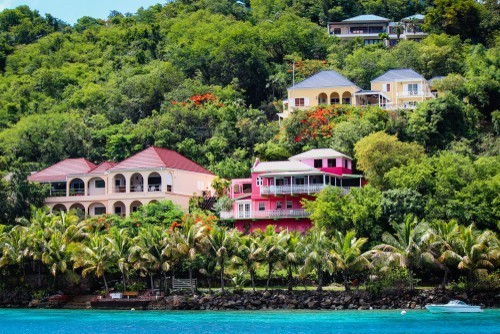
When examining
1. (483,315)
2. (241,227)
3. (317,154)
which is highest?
(317,154)

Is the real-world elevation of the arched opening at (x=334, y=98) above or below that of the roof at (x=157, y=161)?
above

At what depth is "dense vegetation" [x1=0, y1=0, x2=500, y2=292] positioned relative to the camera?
62.1m

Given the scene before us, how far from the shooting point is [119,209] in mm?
74938

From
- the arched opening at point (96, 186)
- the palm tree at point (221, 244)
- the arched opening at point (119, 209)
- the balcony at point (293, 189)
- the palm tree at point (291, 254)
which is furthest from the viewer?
the arched opening at point (96, 186)

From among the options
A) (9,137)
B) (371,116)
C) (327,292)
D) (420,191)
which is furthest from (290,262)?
(9,137)

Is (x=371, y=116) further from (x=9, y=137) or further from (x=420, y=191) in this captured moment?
(x=9, y=137)

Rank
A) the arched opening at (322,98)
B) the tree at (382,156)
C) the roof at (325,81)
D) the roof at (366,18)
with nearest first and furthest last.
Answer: the tree at (382,156), the roof at (325,81), the arched opening at (322,98), the roof at (366,18)

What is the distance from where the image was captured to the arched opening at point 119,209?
7438 cm

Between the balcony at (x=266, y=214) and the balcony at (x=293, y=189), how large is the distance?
1267 mm

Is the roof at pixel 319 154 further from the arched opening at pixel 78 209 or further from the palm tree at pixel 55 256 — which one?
the palm tree at pixel 55 256

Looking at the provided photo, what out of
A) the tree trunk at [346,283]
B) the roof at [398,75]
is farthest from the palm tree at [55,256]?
the roof at [398,75]

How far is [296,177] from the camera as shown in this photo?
228ft

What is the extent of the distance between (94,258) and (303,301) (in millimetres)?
12766

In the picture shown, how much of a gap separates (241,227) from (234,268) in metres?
11.0
